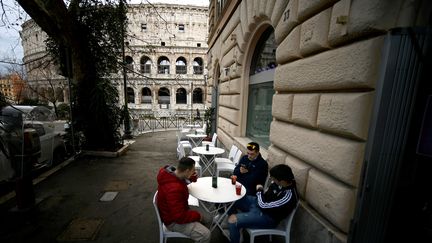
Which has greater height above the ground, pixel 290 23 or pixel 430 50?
pixel 290 23

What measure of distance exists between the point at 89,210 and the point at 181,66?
36.4 meters

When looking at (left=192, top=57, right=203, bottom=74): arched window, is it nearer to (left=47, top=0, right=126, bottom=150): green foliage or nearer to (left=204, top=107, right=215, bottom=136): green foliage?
(left=204, top=107, right=215, bottom=136): green foliage

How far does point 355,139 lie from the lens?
6.10 ft

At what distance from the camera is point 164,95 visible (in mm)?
40344

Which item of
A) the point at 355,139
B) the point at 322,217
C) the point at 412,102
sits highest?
the point at 412,102

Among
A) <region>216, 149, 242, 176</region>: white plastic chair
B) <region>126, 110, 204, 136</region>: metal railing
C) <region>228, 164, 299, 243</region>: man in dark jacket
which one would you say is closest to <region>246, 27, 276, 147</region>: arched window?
<region>216, 149, 242, 176</region>: white plastic chair

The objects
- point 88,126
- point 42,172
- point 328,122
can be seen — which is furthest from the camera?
point 88,126

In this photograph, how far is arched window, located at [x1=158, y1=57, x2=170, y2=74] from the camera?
3690cm

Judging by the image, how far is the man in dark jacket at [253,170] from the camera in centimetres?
332

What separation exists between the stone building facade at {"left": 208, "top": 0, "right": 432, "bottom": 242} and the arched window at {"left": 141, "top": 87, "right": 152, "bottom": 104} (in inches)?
1458

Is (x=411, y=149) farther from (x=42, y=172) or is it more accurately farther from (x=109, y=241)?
(x=42, y=172)

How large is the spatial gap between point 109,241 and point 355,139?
11.7 ft

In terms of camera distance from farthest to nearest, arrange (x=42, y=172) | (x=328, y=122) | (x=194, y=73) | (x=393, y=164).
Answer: (x=194, y=73) < (x=42, y=172) < (x=328, y=122) < (x=393, y=164)

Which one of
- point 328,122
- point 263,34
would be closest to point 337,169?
point 328,122
